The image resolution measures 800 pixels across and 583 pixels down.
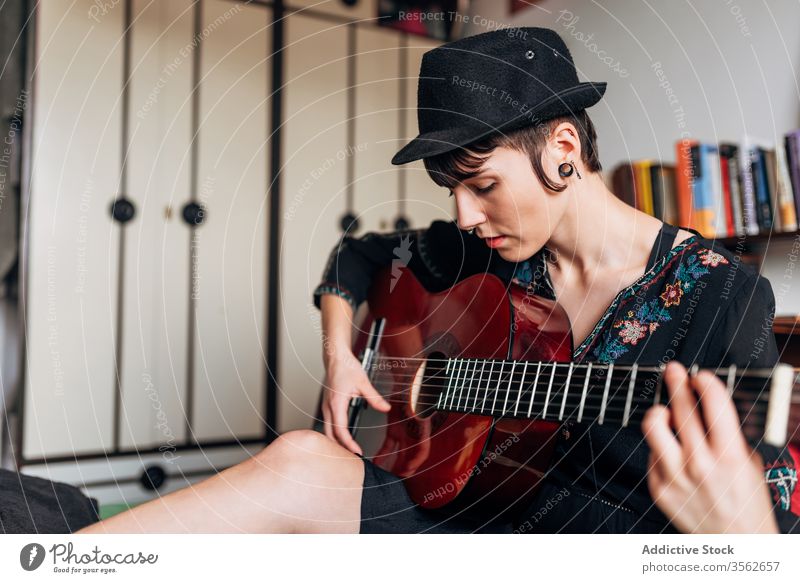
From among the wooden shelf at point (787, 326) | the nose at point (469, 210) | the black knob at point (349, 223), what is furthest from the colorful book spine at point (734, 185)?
the black knob at point (349, 223)

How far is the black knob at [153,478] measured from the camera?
1.50 meters

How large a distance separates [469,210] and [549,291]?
0.14 meters

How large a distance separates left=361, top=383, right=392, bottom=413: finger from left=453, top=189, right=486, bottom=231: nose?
235 millimetres

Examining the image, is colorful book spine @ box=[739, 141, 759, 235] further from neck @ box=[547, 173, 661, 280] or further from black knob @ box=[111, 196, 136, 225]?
black knob @ box=[111, 196, 136, 225]

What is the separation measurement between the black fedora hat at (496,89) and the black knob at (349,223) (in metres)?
1.07

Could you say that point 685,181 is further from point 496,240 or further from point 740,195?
point 496,240

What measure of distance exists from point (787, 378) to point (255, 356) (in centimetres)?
143

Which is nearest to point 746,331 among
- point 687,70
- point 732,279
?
point 732,279

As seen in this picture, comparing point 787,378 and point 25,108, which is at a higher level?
point 25,108

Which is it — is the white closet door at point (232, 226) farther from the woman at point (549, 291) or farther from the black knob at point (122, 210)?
the woman at point (549, 291)

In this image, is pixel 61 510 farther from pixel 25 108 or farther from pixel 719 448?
pixel 25 108
